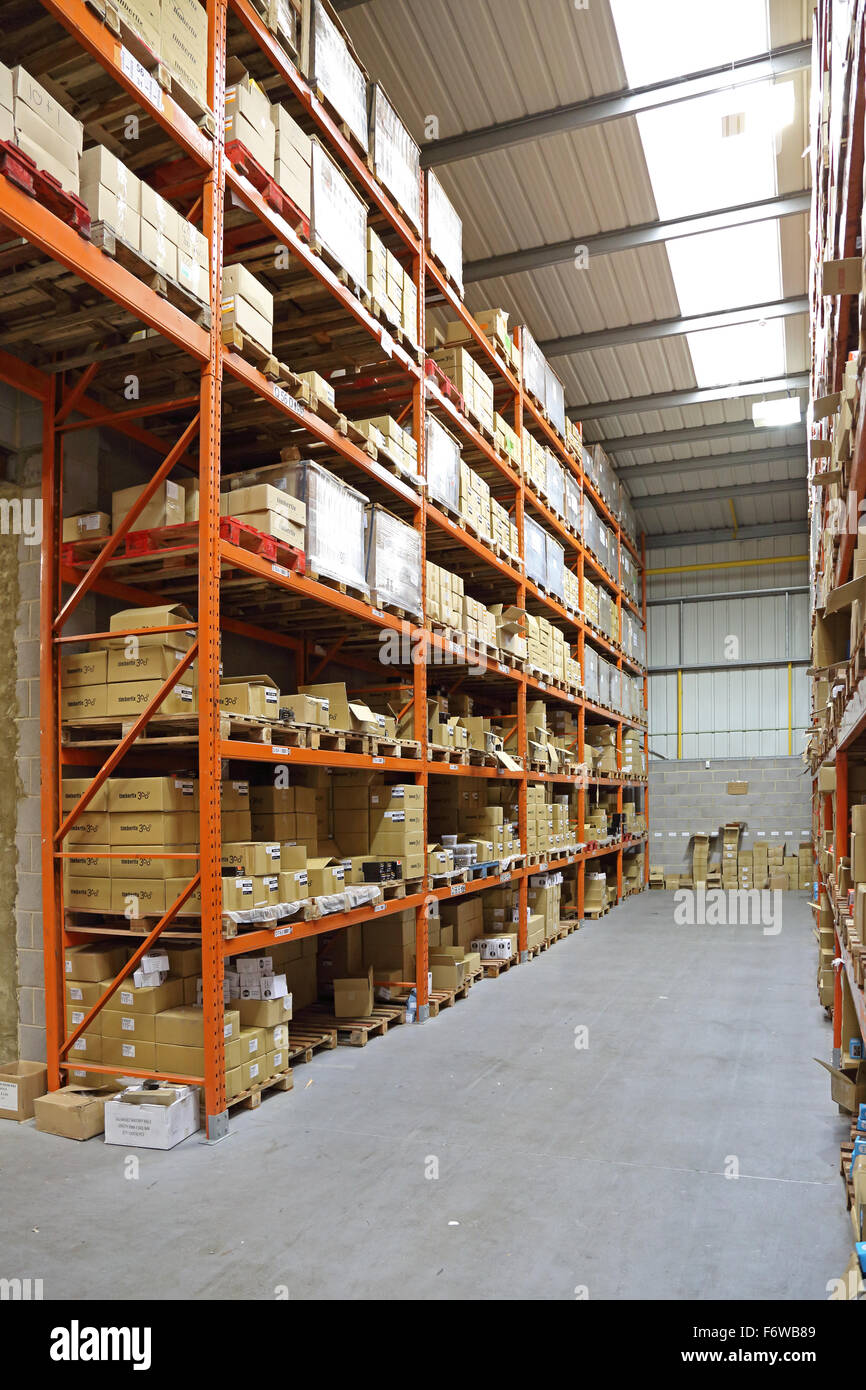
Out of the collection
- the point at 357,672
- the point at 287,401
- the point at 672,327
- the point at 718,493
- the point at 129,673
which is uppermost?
the point at 672,327

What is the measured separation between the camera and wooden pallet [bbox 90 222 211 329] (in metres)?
4.14

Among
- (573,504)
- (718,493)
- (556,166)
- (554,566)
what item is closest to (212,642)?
(556,166)

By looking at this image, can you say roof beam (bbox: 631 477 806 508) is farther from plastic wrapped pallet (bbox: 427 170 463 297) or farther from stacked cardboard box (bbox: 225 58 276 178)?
stacked cardboard box (bbox: 225 58 276 178)

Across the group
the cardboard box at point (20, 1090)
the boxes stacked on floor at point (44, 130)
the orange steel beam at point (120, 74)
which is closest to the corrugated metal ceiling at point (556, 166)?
the orange steel beam at point (120, 74)

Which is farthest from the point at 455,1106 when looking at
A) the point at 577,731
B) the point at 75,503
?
the point at 577,731

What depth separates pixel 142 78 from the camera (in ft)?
14.5

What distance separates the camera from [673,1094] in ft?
17.8

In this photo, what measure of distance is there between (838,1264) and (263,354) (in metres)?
5.09

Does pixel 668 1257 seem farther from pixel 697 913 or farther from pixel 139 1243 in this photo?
pixel 697 913

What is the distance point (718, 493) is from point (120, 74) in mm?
16370

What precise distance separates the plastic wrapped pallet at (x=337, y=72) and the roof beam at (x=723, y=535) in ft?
48.9

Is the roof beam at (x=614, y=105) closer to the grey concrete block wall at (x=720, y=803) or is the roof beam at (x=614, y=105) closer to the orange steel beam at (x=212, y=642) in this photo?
the orange steel beam at (x=212, y=642)

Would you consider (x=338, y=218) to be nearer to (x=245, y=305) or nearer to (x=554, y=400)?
(x=245, y=305)

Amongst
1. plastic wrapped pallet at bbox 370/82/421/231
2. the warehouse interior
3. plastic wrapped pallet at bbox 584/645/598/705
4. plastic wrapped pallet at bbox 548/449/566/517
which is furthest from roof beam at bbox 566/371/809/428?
plastic wrapped pallet at bbox 370/82/421/231
